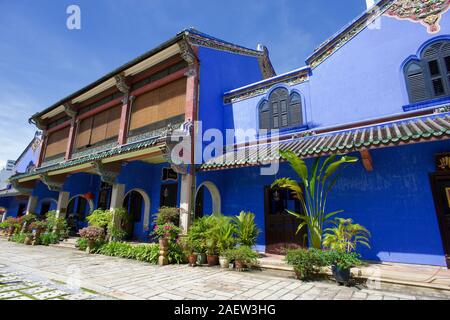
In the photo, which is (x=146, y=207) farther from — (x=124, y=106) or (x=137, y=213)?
(x=124, y=106)

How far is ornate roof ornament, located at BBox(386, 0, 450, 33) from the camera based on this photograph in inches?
297

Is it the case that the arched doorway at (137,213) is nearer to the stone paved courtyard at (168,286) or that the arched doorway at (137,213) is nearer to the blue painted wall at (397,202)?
the stone paved courtyard at (168,286)

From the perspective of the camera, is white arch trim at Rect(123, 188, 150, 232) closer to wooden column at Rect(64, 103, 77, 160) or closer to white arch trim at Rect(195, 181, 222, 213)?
white arch trim at Rect(195, 181, 222, 213)

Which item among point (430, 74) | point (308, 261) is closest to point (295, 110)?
point (430, 74)

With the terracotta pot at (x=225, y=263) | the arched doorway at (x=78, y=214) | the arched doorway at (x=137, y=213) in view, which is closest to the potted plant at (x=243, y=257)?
the terracotta pot at (x=225, y=263)

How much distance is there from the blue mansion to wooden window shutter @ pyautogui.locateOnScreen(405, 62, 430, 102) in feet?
0.11

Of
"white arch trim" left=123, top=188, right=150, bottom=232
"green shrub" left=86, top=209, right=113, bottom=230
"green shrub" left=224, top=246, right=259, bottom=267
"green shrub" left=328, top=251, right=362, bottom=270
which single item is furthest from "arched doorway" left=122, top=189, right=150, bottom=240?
"green shrub" left=328, top=251, right=362, bottom=270

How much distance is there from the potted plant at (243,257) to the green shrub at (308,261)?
1.25 meters

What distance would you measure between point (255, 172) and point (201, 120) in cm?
303

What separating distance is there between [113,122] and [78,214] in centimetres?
721

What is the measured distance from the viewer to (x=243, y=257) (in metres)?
6.61

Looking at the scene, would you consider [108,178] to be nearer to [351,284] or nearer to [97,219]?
[97,219]
